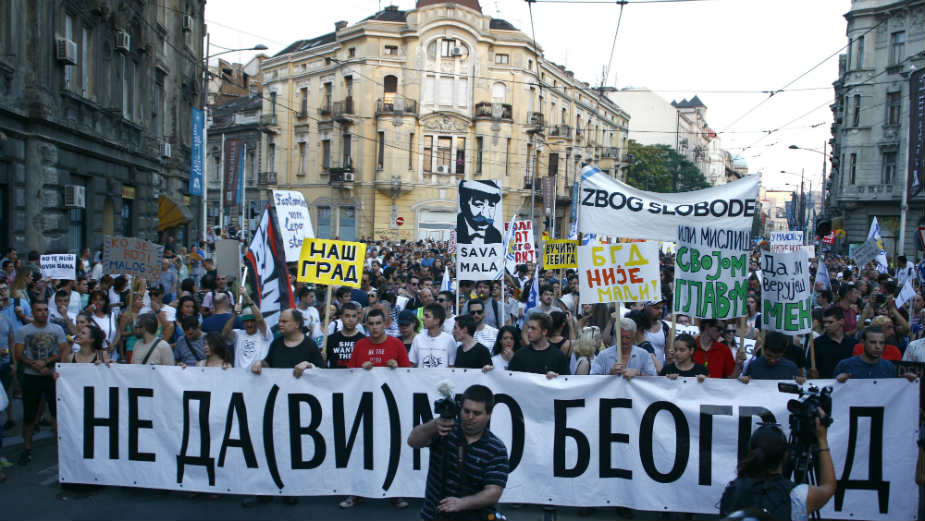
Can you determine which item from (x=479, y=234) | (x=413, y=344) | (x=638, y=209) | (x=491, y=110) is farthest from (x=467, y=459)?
(x=491, y=110)

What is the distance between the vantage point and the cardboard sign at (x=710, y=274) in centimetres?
716

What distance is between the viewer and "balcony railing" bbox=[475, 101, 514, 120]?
44.7 metres

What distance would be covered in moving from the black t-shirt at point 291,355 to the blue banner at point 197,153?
18.3 metres

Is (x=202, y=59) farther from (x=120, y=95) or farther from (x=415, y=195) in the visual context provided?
(x=415, y=195)

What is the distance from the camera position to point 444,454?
12.2 ft

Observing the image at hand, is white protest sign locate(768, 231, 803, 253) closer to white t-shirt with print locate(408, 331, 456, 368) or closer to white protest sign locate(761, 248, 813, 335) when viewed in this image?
white protest sign locate(761, 248, 813, 335)

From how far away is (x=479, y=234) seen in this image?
10.0 metres

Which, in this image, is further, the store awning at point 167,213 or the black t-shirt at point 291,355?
the store awning at point 167,213

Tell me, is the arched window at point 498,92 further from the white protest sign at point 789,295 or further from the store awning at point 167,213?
the white protest sign at point 789,295

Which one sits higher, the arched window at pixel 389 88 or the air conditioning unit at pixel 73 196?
the arched window at pixel 389 88

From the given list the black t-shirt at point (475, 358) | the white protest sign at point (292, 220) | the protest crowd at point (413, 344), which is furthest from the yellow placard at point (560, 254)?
the black t-shirt at point (475, 358)

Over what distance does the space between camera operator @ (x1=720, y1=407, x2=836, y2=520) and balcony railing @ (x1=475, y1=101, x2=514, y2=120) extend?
139ft

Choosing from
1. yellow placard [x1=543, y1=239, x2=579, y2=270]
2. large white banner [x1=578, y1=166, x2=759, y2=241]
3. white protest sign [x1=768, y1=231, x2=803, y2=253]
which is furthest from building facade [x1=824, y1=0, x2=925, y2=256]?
large white banner [x1=578, y1=166, x2=759, y2=241]

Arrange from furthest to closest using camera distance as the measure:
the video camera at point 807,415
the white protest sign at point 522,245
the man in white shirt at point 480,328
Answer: the white protest sign at point 522,245
the man in white shirt at point 480,328
the video camera at point 807,415
